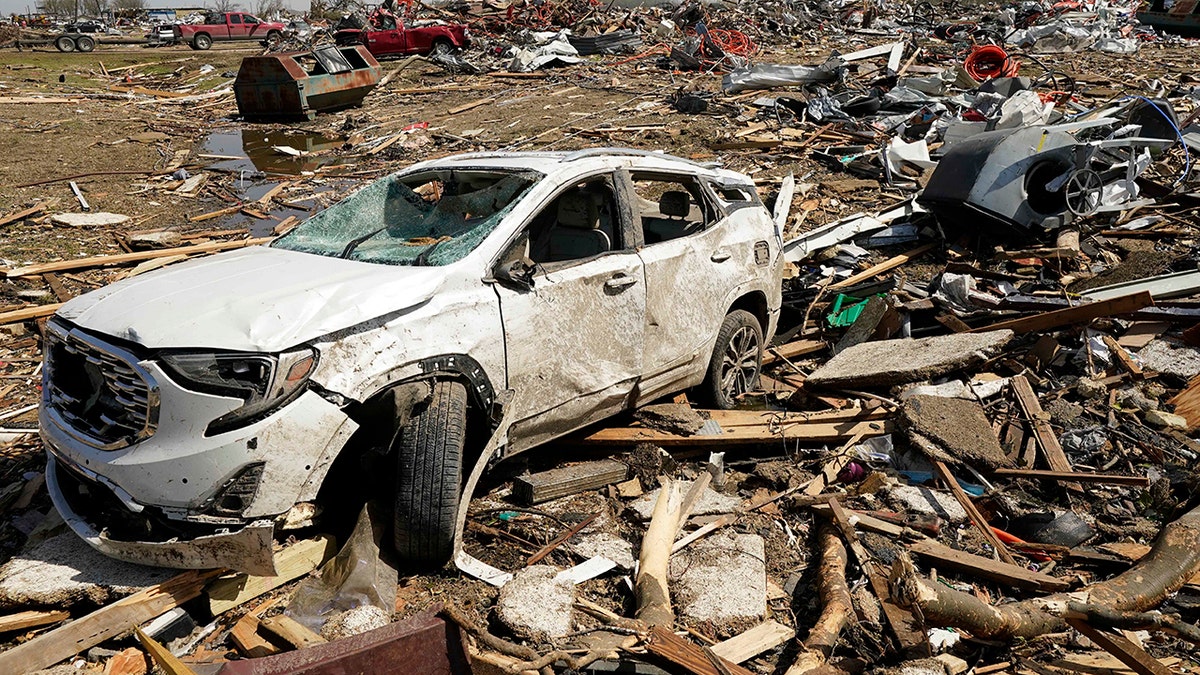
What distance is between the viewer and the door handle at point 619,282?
489 centimetres

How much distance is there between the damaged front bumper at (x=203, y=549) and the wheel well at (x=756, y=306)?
12.0ft

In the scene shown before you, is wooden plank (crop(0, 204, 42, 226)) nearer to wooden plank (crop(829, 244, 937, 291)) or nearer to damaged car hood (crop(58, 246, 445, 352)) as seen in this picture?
damaged car hood (crop(58, 246, 445, 352))

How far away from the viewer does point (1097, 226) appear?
9750 mm

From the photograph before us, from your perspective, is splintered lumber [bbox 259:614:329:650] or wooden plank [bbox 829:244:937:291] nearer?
splintered lumber [bbox 259:614:329:650]

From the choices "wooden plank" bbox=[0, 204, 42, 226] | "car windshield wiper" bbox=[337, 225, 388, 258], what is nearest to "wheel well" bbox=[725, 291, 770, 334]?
"car windshield wiper" bbox=[337, 225, 388, 258]

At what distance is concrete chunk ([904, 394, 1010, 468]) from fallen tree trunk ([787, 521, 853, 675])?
125cm

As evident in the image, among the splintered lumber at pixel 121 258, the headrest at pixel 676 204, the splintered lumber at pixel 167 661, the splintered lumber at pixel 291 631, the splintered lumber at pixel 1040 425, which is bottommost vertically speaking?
the splintered lumber at pixel 1040 425

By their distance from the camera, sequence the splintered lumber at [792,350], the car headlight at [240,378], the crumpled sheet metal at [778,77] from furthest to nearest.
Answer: the crumpled sheet metal at [778,77]
the splintered lumber at [792,350]
the car headlight at [240,378]

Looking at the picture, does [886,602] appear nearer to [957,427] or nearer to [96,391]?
[957,427]

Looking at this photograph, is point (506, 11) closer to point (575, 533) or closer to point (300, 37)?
point (300, 37)

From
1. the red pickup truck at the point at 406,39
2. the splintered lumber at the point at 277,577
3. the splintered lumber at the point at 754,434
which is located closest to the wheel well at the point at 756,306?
the splintered lumber at the point at 754,434

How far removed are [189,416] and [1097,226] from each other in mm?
9715

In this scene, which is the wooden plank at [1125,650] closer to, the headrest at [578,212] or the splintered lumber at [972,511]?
the splintered lumber at [972,511]

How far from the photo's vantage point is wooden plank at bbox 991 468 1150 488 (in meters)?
5.13
